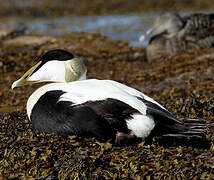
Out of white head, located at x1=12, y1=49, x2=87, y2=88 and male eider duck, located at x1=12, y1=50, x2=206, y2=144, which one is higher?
white head, located at x1=12, y1=49, x2=87, y2=88

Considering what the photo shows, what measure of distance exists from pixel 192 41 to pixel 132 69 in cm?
196

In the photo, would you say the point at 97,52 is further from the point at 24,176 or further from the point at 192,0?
the point at 192,0

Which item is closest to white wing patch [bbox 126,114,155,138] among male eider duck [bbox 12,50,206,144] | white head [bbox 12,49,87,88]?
male eider duck [bbox 12,50,206,144]

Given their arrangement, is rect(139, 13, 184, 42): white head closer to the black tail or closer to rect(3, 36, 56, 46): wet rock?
rect(3, 36, 56, 46): wet rock

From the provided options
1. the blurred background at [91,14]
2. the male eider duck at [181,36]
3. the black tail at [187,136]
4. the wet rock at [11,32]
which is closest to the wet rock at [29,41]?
the wet rock at [11,32]

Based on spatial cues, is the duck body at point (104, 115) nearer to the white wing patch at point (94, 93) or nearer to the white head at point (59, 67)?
the white wing patch at point (94, 93)

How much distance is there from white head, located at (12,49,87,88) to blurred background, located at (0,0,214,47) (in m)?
9.30

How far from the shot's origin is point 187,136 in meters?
3.52

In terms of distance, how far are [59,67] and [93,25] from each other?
1298 cm

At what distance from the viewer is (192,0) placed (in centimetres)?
2467

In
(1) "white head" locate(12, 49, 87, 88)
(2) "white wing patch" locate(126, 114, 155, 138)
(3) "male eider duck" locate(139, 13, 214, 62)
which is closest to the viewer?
Answer: (2) "white wing patch" locate(126, 114, 155, 138)

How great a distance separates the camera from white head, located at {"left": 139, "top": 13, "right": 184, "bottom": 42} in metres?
10.7

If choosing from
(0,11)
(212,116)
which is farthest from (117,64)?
A: (0,11)

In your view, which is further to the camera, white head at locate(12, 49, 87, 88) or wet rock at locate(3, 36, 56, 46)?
wet rock at locate(3, 36, 56, 46)
